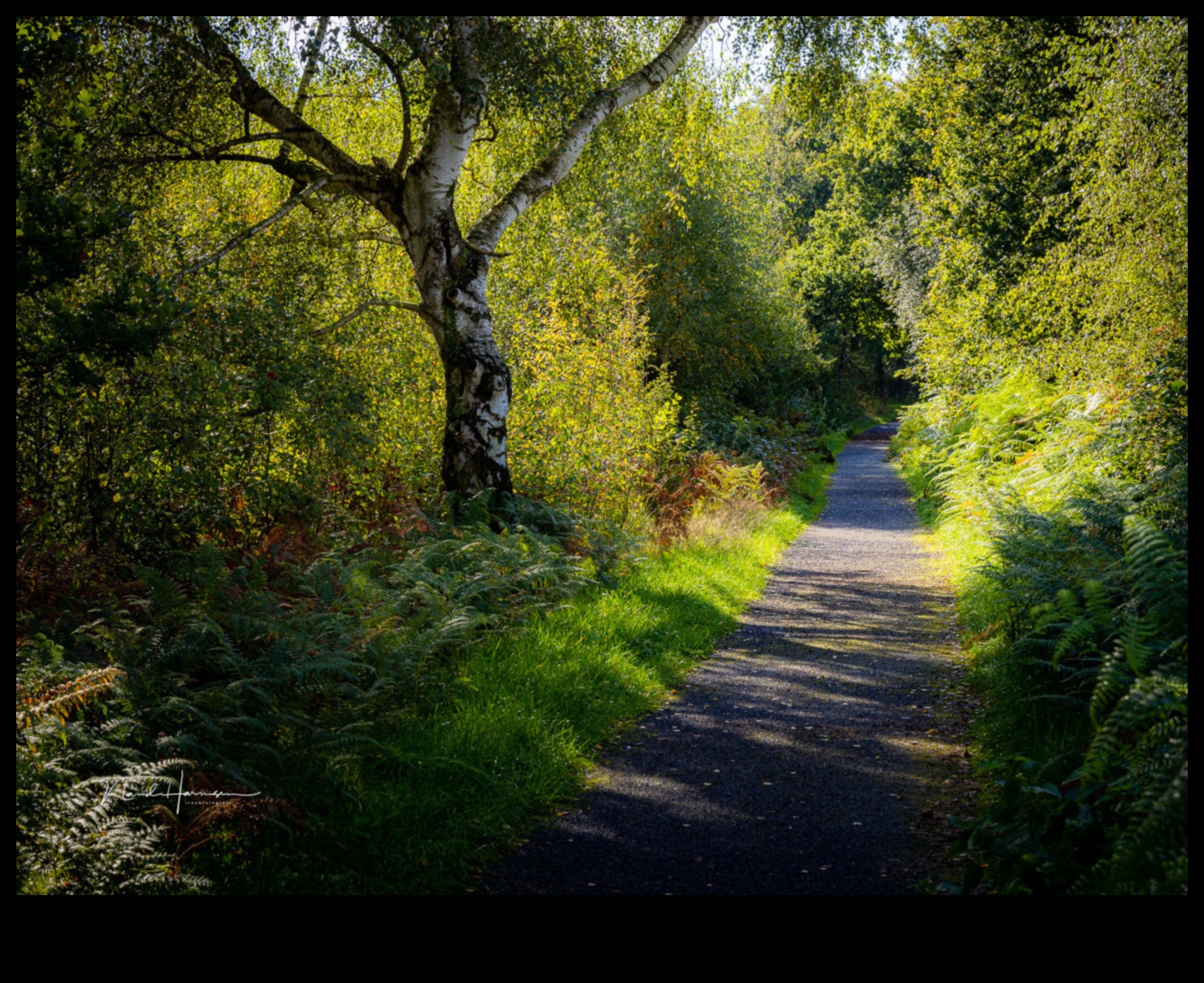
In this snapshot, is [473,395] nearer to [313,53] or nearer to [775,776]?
[313,53]

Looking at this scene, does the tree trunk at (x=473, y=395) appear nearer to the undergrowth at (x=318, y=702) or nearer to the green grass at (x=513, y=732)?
the undergrowth at (x=318, y=702)

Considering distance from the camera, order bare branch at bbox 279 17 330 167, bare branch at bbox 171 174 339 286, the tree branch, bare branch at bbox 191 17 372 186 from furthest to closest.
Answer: bare branch at bbox 191 17 372 186 < the tree branch < bare branch at bbox 279 17 330 167 < bare branch at bbox 171 174 339 286

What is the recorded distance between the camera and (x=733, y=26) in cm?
1069

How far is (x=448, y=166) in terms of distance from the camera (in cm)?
906

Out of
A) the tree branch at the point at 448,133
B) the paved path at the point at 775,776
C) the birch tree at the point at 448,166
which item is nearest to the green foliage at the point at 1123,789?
the paved path at the point at 775,776

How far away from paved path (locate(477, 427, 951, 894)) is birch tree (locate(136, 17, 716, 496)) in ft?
12.2

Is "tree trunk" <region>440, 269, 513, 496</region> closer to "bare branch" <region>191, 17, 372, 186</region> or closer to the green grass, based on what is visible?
"bare branch" <region>191, 17, 372, 186</region>

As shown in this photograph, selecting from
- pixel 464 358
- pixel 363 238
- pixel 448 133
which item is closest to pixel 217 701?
pixel 464 358

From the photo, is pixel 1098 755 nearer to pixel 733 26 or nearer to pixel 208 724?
pixel 208 724

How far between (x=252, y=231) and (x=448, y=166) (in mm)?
2270

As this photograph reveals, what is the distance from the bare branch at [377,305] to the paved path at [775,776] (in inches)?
180

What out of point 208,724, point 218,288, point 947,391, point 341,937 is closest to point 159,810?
point 208,724

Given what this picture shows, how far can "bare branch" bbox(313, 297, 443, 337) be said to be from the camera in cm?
850

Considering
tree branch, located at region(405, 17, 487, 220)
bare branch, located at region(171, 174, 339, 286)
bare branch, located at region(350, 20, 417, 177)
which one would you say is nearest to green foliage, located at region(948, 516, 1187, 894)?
bare branch, located at region(171, 174, 339, 286)
